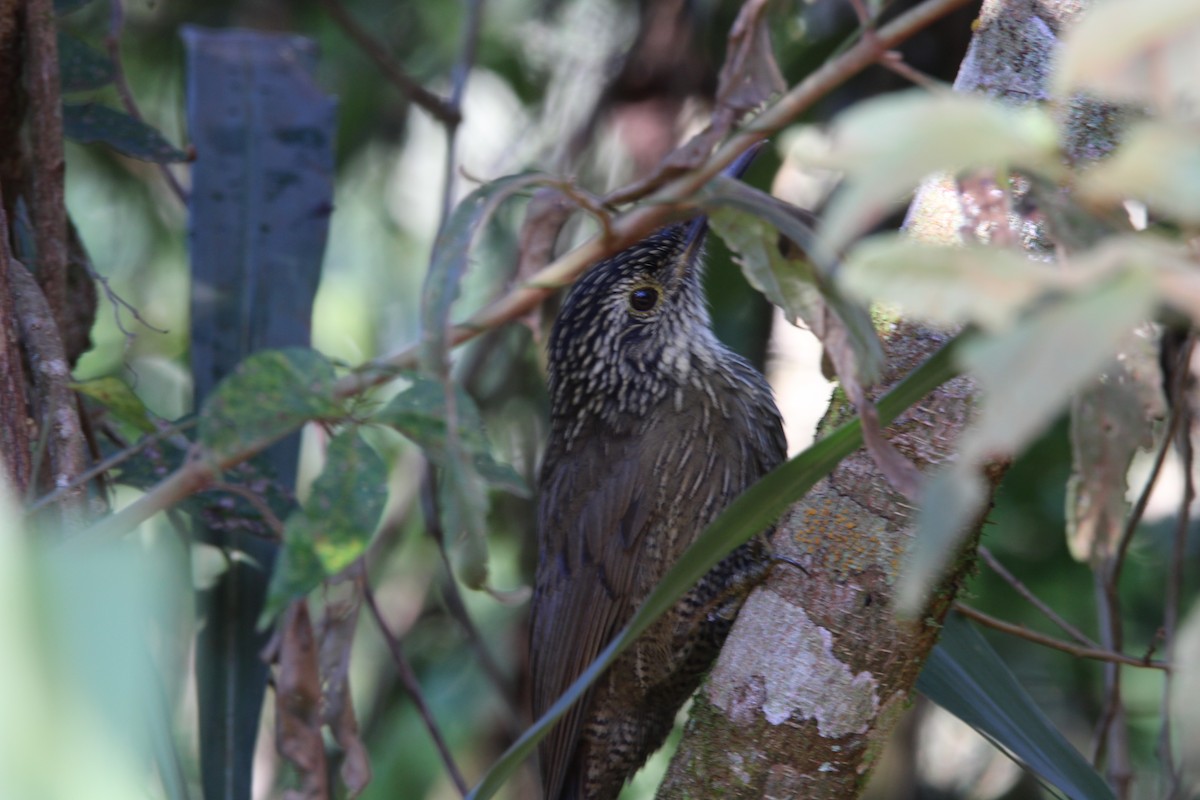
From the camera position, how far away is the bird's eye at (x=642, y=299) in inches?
125

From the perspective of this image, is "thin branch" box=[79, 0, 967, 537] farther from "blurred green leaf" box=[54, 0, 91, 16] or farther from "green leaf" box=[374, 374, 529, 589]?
"blurred green leaf" box=[54, 0, 91, 16]

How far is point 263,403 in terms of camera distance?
1442 mm

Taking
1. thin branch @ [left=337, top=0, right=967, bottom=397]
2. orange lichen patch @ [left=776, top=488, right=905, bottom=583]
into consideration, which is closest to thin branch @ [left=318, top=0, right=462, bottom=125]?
orange lichen patch @ [left=776, top=488, right=905, bottom=583]

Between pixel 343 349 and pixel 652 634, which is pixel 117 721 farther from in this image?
pixel 343 349

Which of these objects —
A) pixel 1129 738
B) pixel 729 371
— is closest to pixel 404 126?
pixel 729 371

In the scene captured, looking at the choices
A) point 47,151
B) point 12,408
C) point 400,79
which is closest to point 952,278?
point 12,408

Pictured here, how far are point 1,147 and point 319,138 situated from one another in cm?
77

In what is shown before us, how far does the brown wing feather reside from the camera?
2873mm

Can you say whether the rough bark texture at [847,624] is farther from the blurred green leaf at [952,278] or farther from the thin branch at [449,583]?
the thin branch at [449,583]

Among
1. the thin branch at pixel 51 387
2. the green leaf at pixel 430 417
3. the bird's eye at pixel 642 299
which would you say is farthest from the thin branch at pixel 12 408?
the bird's eye at pixel 642 299

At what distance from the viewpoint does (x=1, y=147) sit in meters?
2.41

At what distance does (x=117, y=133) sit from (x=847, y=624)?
1.95 metres

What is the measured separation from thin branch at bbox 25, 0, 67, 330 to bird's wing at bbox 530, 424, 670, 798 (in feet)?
4.22

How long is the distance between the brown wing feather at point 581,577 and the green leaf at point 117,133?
1.24 metres
